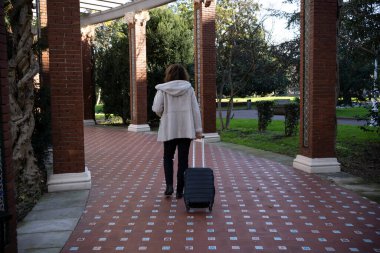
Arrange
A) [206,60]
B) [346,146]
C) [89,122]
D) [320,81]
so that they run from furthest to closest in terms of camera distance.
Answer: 1. [89,122]
2. [206,60]
3. [346,146]
4. [320,81]

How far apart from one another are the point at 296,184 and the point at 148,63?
13082 mm

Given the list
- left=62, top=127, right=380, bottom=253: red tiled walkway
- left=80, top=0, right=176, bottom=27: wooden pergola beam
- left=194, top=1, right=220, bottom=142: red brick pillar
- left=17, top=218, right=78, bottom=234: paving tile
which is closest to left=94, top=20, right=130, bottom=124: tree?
left=80, top=0, right=176, bottom=27: wooden pergola beam

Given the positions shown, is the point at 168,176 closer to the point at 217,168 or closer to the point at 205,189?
the point at 205,189

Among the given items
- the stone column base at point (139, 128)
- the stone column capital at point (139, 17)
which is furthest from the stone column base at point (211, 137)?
the stone column capital at point (139, 17)

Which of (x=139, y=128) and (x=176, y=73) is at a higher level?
(x=176, y=73)

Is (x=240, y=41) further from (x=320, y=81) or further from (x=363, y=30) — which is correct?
(x=320, y=81)

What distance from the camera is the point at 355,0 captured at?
11.3m

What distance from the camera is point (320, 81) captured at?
7512 millimetres

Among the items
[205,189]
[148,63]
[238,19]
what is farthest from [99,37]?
[205,189]

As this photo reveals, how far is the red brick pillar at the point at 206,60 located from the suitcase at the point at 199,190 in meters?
7.40

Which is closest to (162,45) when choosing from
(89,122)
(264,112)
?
(89,122)

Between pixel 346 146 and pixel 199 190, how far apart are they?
24.6 feet

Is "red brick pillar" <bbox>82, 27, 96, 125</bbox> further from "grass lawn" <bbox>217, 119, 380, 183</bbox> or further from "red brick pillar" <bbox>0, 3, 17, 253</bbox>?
"red brick pillar" <bbox>0, 3, 17, 253</bbox>

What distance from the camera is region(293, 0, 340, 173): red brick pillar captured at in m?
7.43
